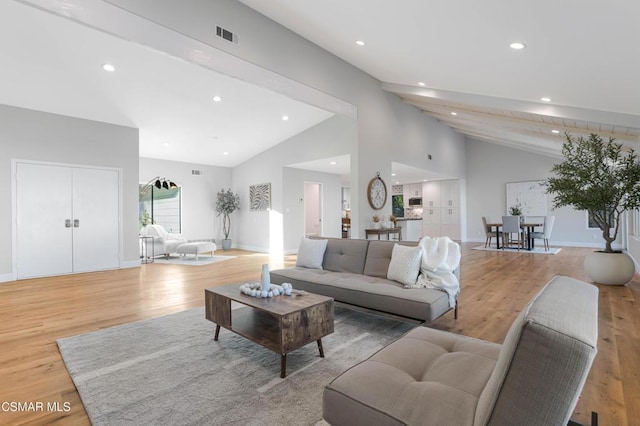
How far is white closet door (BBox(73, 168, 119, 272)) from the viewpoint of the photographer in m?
6.10

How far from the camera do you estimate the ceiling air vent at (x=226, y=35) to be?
4031 millimetres

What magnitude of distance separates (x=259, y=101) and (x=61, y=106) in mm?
3458

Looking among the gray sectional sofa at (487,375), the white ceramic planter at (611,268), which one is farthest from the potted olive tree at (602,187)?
the gray sectional sofa at (487,375)

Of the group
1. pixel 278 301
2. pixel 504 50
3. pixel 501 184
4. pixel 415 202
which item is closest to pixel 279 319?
pixel 278 301

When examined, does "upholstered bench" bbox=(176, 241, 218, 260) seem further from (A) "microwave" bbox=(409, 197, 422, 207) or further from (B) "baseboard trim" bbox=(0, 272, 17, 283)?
(A) "microwave" bbox=(409, 197, 422, 207)

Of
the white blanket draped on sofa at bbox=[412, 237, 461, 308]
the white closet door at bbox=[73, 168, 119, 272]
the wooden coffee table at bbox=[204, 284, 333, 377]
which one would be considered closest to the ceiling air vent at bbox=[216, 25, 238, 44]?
the wooden coffee table at bbox=[204, 284, 333, 377]

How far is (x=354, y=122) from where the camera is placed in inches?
256

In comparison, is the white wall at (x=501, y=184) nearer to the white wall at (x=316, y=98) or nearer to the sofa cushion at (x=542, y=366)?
the white wall at (x=316, y=98)

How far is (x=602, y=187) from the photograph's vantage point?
14.9 ft

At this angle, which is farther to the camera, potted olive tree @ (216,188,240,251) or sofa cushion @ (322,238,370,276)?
potted olive tree @ (216,188,240,251)

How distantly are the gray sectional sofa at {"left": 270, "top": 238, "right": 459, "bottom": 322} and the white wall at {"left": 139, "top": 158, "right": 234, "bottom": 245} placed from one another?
652cm

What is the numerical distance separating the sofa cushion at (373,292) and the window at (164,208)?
6.72 metres

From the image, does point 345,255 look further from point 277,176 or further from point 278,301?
point 277,176

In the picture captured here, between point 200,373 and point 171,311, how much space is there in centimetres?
169
